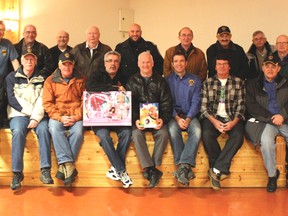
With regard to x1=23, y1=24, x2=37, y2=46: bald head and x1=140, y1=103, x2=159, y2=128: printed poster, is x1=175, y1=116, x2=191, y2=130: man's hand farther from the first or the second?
x1=23, y1=24, x2=37, y2=46: bald head

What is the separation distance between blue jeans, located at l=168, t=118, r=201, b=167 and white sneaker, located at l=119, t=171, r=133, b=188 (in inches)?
19.3

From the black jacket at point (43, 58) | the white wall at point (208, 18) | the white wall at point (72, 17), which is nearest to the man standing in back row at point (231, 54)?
the white wall at point (208, 18)

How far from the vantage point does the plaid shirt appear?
13.3ft

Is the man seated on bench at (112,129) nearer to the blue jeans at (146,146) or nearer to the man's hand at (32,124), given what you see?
the blue jeans at (146,146)

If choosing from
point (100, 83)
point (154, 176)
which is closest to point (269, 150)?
point (154, 176)

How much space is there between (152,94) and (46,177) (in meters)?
1.31

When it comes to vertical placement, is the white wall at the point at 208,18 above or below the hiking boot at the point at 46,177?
above

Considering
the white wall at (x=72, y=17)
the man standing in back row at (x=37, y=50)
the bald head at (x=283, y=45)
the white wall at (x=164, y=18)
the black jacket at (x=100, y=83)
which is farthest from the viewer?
the white wall at (x=72, y=17)

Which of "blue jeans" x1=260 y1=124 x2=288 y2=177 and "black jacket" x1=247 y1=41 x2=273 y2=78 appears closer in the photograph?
"blue jeans" x1=260 y1=124 x2=288 y2=177

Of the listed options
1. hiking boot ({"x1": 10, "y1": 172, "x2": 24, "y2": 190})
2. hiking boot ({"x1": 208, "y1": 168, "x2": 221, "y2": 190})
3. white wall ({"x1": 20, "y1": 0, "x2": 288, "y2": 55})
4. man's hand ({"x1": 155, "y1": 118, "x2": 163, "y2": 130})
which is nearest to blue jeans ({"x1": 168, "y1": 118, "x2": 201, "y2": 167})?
man's hand ({"x1": 155, "y1": 118, "x2": 163, "y2": 130})

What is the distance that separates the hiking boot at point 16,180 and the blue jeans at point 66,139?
399 millimetres

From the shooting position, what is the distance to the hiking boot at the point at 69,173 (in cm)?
378

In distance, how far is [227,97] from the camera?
4066mm

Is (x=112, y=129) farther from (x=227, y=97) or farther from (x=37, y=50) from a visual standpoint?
(x=37, y=50)
